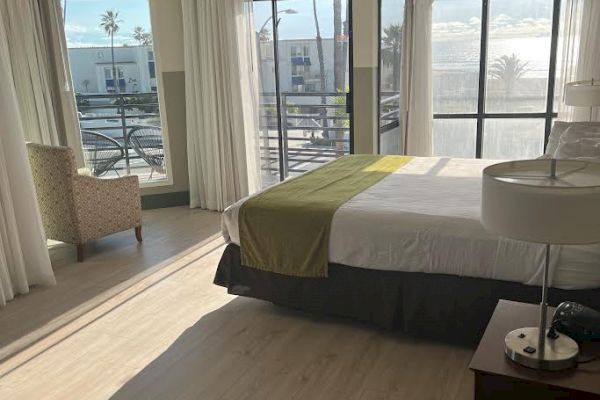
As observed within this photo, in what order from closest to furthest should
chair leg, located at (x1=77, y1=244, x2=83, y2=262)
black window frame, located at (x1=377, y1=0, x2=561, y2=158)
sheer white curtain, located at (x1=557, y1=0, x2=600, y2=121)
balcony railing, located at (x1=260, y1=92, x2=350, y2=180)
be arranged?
chair leg, located at (x1=77, y1=244, x2=83, y2=262) → sheer white curtain, located at (x1=557, y1=0, x2=600, y2=121) → black window frame, located at (x1=377, y1=0, x2=561, y2=158) → balcony railing, located at (x1=260, y1=92, x2=350, y2=180)

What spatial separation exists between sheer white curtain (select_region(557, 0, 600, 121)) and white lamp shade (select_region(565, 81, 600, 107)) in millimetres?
507

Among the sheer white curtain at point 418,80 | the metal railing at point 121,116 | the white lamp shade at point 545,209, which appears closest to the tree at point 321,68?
the sheer white curtain at point 418,80

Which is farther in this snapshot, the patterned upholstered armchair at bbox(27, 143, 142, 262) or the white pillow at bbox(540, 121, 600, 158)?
the patterned upholstered armchair at bbox(27, 143, 142, 262)

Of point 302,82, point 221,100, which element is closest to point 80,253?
point 221,100

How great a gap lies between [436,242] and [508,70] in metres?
3.24

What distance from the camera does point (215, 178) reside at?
583 centimetres

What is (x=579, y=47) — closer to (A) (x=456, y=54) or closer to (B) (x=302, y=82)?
(A) (x=456, y=54)

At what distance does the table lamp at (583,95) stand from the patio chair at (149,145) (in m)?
3.98

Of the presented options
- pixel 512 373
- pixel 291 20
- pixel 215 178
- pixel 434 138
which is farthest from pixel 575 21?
pixel 512 373

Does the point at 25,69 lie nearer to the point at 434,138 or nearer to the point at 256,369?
the point at 256,369

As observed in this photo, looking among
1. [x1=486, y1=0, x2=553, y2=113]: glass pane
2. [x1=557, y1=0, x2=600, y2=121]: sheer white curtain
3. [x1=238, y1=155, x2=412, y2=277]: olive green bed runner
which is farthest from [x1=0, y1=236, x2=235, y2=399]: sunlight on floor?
[x1=557, y1=0, x2=600, y2=121]: sheer white curtain

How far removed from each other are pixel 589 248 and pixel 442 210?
740 millimetres

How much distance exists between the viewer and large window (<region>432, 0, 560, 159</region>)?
17.2 feet

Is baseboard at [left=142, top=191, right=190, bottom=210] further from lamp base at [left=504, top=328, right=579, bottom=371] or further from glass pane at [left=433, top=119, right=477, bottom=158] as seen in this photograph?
lamp base at [left=504, top=328, right=579, bottom=371]
